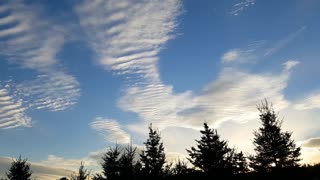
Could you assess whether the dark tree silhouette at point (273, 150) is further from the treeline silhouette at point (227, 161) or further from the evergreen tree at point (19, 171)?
the evergreen tree at point (19, 171)

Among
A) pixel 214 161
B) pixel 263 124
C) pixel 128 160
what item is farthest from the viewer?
pixel 263 124

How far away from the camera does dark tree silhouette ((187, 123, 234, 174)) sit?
33.4 metres

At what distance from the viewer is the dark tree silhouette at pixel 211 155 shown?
3338cm

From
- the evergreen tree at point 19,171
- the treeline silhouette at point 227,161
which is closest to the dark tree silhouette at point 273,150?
the treeline silhouette at point 227,161

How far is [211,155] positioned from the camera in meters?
34.4

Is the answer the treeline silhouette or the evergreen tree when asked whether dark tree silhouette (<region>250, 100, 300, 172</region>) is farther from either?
the evergreen tree

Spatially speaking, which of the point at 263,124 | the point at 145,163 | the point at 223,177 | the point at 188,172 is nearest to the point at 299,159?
the point at 263,124

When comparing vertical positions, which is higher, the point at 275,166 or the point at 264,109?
the point at 264,109

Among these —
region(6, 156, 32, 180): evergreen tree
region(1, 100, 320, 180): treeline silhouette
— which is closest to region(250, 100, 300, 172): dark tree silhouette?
region(1, 100, 320, 180): treeline silhouette

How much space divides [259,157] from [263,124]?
133 inches

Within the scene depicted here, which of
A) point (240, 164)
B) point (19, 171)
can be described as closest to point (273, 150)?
point (240, 164)

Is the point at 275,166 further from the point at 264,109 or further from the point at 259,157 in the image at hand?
the point at 264,109

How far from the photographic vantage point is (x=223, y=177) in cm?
3228

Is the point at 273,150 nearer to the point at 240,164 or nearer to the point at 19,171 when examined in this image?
the point at 240,164
